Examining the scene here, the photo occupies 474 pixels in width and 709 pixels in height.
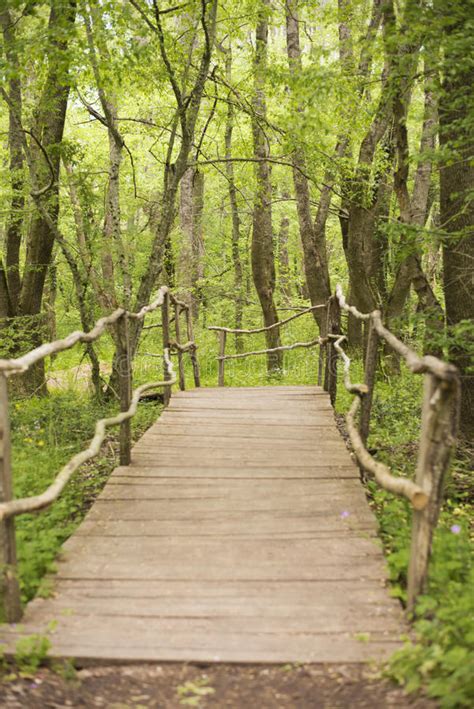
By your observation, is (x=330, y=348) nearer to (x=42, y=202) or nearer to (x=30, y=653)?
(x=42, y=202)

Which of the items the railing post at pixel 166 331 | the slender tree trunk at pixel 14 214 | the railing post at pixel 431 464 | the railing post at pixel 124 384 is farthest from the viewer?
the slender tree trunk at pixel 14 214

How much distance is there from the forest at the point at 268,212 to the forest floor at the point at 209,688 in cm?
21

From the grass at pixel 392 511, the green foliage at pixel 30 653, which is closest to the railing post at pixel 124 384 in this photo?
the grass at pixel 392 511

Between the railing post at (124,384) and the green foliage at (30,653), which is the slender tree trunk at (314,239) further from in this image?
the green foliage at (30,653)

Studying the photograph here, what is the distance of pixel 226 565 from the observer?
158 inches

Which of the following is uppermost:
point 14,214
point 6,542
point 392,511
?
point 14,214

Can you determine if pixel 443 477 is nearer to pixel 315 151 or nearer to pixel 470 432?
pixel 470 432

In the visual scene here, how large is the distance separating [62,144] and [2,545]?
8.07 m

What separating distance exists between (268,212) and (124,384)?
28.8 feet

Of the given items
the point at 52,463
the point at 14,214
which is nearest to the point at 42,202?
the point at 14,214

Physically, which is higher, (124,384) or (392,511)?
(124,384)

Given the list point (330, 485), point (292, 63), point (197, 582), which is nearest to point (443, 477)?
point (197, 582)

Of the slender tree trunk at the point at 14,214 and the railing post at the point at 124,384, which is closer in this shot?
the railing post at the point at 124,384

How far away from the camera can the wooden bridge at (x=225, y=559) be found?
3.27 metres
